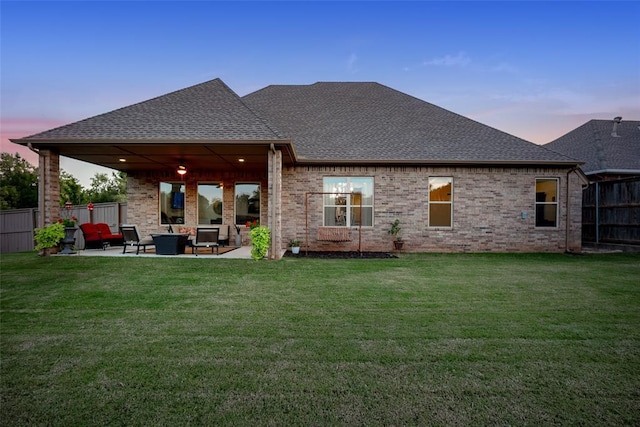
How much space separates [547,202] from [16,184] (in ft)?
135

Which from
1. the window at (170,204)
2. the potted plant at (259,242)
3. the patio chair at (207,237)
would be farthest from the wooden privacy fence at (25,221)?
the potted plant at (259,242)

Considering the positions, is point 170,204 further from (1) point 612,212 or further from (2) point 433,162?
(1) point 612,212

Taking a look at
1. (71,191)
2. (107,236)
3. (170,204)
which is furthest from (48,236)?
(71,191)

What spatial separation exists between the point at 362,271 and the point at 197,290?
3.77 meters

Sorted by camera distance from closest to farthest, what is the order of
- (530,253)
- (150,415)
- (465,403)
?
(150,415)
(465,403)
(530,253)

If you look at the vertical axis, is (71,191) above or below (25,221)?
above

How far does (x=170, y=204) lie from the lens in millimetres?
13086

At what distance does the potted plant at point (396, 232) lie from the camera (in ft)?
36.6

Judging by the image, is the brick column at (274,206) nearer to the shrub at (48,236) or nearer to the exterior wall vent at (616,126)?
the shrub at (48,236)

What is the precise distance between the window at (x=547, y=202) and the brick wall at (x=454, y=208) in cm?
24

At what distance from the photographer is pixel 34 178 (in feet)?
98.6

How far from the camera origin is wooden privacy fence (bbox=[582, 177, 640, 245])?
11766 mm

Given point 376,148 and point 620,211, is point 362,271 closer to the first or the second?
point 376,148

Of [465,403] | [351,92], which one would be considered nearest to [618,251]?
[351,92]
